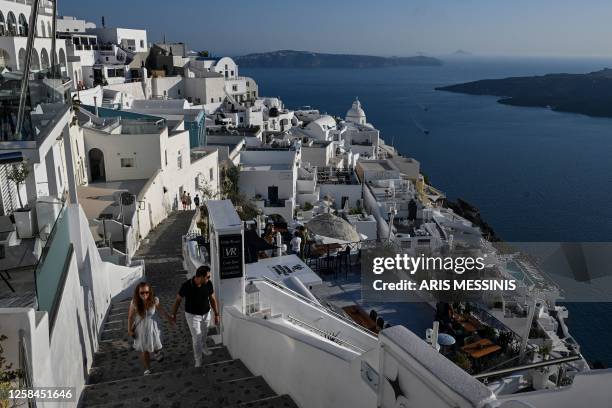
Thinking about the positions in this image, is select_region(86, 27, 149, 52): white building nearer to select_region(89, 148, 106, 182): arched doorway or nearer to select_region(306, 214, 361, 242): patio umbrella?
select_region(89, 148, 106, 182): arched doorway

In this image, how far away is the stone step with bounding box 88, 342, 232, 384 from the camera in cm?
612

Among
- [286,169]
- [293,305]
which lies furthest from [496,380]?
[286,169]

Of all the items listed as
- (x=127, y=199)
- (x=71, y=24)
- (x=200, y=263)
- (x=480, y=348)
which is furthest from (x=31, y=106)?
(x=71, y=24)

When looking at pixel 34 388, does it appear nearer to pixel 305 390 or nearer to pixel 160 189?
pixel 305 390

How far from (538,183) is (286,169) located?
42.5 metres

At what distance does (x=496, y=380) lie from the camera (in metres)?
10.8

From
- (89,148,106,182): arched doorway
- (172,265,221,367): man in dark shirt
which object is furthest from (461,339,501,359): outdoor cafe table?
(89,148,106,182): arched doorway

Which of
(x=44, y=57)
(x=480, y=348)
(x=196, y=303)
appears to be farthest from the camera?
(x=44, y=57)

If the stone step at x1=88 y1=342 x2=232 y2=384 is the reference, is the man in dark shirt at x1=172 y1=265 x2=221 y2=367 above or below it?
above

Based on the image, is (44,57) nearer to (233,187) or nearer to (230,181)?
(230,181)

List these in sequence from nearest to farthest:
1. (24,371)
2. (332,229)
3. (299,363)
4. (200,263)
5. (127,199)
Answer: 1. (24,371)
2. (299,363)
3. (200,263)
4. (127,199)
5. (332,229)

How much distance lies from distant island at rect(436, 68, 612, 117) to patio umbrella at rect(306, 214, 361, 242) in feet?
399

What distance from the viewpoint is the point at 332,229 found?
19469 millimetres

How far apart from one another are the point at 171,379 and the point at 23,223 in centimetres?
431
